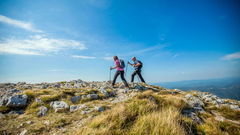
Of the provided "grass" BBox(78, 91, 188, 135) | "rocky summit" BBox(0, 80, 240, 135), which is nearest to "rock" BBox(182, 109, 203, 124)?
"rocky summit" BBox(0, 80, 240, 135)

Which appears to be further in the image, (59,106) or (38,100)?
(38,100)

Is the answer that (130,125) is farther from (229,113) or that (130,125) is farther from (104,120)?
(229,113)

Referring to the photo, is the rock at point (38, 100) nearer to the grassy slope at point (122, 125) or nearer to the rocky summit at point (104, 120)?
the rocky summit at point (104, 120)

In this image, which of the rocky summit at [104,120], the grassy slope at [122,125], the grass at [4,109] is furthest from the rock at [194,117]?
the grass at [4,109]

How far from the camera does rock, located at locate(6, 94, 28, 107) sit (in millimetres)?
5199

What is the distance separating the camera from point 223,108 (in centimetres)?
646

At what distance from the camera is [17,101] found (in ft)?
17.7

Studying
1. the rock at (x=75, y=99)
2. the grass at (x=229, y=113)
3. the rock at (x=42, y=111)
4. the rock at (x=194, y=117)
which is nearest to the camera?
the rock at (x=194, y=117)

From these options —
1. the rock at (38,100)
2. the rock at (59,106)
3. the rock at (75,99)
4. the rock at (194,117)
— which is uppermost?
the rock at (38,100)

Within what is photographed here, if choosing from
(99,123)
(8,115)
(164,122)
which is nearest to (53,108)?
(8,115)

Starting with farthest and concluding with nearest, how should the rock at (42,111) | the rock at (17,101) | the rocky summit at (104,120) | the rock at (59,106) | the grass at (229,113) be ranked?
the grass at (229,113)
the rock at (17,101)
the rock at (59,106)
the rock at (42,111)
the rocky summit at (104,120)

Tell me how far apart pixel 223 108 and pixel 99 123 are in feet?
26.5

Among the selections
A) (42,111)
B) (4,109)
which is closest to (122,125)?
(42,111)

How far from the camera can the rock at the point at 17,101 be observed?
5199mm
